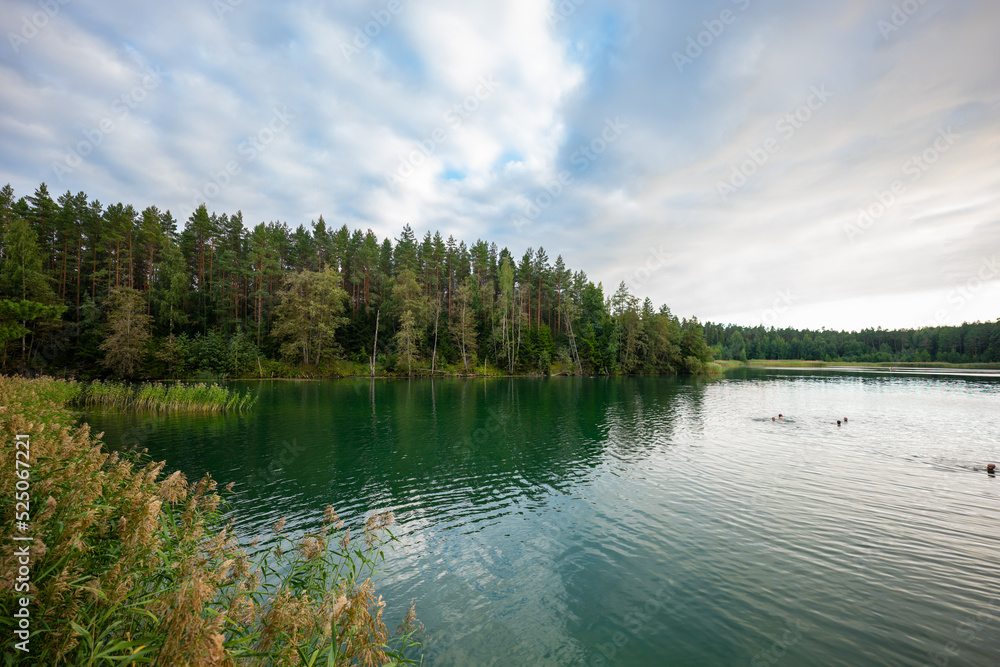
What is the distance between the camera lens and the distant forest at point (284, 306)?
5309cm

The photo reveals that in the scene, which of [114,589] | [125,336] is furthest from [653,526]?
[125,336]

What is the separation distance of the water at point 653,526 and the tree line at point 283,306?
2812 centimetres

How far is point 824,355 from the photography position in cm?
17550

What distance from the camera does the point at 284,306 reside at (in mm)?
67375

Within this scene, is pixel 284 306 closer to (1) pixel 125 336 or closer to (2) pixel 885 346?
(1) pixel 125 336

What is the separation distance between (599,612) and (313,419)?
88.4 ft

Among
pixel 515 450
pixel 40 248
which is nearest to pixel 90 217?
pixel 40 248

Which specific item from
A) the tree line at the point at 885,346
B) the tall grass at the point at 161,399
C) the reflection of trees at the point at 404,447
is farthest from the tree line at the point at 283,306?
the tree line at the point at 885,346

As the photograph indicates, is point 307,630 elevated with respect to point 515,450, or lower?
elevated

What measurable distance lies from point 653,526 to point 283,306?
2750 inches

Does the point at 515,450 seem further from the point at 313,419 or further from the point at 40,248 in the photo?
the point at 40,248

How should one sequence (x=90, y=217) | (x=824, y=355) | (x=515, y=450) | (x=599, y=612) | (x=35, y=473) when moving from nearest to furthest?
(x=35, y=473) → (x=599, y=612) → (x=515, y=450) → (x=90, y=217) → (x=824, y=355)

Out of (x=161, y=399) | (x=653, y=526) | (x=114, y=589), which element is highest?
(x=114, y=589)

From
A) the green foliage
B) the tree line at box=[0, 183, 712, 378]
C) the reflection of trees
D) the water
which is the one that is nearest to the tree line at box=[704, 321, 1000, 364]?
the tree line at box=[0, 183, 712, 378]
